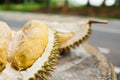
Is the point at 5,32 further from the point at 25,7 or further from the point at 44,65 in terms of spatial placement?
the point at 25,7

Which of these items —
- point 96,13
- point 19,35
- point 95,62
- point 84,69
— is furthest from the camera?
point 96,13

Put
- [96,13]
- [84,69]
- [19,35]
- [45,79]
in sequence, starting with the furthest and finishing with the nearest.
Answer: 1. [96,13]
2. [84,69]
3. [19,35]
4. [45,79]

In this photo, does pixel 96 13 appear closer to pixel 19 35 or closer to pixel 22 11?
pixel 22 11

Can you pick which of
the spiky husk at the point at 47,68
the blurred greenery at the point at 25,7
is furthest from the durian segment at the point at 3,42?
the blurred greenery at the point at 25,7

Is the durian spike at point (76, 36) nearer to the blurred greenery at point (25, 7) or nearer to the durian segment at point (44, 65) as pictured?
the durian segment at point (44, 65)

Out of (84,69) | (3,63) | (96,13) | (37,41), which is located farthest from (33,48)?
(96,13)

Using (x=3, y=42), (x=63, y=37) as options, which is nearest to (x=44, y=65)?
(x=3, y=42)

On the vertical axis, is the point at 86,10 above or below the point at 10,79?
below

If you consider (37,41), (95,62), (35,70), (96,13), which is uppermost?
(37,41)

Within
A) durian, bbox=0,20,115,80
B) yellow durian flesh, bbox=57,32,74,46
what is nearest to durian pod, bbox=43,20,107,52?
yellow durian flesh, bbox=57,32,74,46
